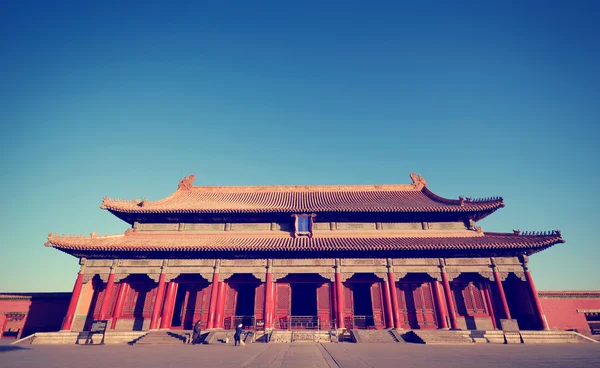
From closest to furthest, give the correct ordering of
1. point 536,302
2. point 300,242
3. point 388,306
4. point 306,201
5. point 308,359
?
point 308,359 → point 536,302 → point 388,306 → point 300,242 → point 306,201

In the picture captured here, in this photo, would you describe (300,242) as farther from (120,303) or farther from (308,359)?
(120,303)

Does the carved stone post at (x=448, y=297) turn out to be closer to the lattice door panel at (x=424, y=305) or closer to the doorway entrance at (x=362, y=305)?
the lattice door panel at (x=424, y=305)

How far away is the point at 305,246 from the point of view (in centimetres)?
1658

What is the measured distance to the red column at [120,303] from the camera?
16.6m

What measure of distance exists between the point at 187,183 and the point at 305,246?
536 inches

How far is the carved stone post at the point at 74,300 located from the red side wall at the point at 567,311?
28811 millimetres

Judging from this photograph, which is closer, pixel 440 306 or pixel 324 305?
pixel 440 306

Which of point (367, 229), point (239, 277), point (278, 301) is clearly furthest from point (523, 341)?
point (239, 277)

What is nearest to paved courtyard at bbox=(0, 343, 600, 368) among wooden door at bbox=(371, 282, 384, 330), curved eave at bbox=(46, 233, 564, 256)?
curved eave at bbox=(46, 233, 564, 256)

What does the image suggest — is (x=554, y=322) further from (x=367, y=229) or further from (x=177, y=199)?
(x=177, y=199)

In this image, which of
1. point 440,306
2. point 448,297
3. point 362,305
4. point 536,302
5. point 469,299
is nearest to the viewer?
point 536,302

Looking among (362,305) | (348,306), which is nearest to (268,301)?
(348,306)

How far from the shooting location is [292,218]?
1945 cm

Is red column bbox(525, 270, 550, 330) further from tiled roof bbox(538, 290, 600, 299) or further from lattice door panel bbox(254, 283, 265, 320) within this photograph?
lattice door panel bbox(254, 283, 265, 320)
